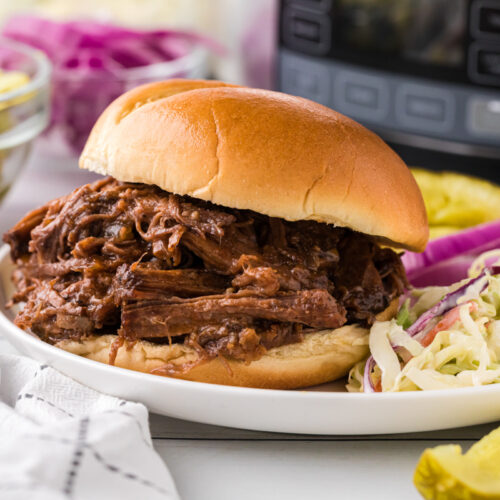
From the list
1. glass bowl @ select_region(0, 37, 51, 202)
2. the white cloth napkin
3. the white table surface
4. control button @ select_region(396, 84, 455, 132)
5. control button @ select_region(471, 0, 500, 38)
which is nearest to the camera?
the white cloth napkin

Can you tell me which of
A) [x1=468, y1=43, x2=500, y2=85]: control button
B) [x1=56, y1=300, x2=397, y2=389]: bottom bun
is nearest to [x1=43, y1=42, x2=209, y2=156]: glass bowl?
[x1=468, y1=43, x2=500, y2=85]: control button

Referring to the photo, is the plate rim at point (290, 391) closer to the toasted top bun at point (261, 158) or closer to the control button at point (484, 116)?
the toasted top bun at point (261, 158)

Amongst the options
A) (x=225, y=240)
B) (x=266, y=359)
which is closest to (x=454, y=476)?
(x=266, y=359)

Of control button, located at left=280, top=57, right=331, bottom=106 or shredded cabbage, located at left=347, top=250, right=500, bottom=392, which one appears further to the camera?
control button, located at left=280, top=57, right=331, bottom=106

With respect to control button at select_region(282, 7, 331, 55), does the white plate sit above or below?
below

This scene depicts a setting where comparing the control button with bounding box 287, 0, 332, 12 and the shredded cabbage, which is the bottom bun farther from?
the control button with bounding box 287, 0, 332, 12

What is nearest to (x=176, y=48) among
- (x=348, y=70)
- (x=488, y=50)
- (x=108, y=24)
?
(x=108, y=24)

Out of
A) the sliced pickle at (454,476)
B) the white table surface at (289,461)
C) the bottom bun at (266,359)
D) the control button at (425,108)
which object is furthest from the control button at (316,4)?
the sliced pickle at (454,476)

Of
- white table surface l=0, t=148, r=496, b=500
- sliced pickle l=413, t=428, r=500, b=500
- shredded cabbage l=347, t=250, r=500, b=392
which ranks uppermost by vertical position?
sliced pickle l=413, t=428, r=500, b=500
